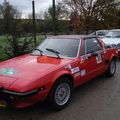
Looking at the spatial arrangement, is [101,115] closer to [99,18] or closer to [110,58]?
[110,58]

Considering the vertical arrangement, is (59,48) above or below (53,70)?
above

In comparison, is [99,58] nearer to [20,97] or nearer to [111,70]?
[111,70]

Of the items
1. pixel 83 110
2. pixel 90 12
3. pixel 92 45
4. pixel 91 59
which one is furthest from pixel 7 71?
pixel 90 12

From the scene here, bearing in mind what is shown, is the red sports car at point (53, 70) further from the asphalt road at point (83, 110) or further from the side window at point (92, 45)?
the asphalt road at point (83, 110)

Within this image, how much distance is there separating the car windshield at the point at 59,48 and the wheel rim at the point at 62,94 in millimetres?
891

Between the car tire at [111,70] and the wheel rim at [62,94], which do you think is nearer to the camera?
the wheel rim at [62,94]

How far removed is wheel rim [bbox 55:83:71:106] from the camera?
4929mm

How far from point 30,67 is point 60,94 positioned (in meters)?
0.87

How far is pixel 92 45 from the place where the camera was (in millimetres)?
6562

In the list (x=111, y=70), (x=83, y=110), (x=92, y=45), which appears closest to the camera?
(x=83, y=110)

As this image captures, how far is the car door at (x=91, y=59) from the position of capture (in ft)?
19.1

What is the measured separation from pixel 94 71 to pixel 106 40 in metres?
5.94

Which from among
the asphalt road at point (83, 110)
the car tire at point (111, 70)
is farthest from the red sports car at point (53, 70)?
the car tire at point (111, 70)

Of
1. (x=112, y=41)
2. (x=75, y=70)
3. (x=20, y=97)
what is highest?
(x=112, y=41)
